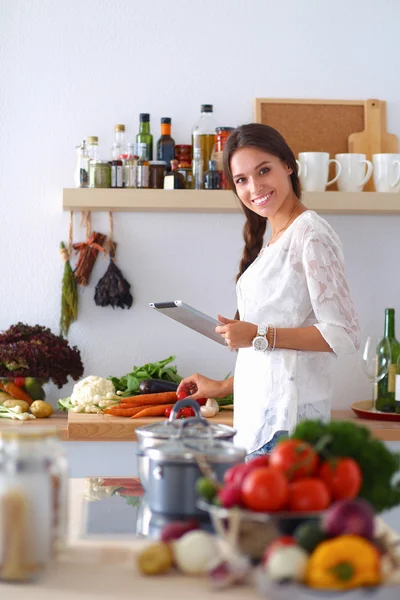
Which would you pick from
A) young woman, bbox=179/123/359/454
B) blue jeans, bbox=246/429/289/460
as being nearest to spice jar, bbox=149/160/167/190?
young woman, bbox=179/123/359/454

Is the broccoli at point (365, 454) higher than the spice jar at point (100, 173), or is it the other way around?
the spice jar at point (100, 173)

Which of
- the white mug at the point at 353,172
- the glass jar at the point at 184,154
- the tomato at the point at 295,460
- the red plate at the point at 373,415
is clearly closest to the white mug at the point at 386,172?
the white mug at the point at 353,172

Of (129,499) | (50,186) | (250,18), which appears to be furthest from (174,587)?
(250,18)

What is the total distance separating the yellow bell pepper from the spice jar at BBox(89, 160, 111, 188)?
227cm

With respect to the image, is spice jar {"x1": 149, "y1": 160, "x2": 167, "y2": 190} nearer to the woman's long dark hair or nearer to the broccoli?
the woman's long dark hair

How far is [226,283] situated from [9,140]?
0.96 m

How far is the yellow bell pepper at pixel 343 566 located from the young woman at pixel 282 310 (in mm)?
1050

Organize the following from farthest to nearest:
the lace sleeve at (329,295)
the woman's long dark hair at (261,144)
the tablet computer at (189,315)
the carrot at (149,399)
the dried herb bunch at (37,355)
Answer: the dried herb bunch at (37,355) → the carrot at (149,399) → the tablet computer at (189,315) → the woman's long dark hair at (261,144) → the lace sleeve at (329,295)

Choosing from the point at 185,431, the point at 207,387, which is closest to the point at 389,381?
the point at 207,387

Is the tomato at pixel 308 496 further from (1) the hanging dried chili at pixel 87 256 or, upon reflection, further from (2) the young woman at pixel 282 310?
(1) the hanging dried chili at pixel 87 256

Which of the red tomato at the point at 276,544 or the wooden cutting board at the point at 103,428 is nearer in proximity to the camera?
the red tomato at the point at 276,544

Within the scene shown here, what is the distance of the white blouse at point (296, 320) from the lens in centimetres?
202

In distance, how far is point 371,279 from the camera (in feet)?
11.0

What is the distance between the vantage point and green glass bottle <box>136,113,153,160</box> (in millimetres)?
3127
